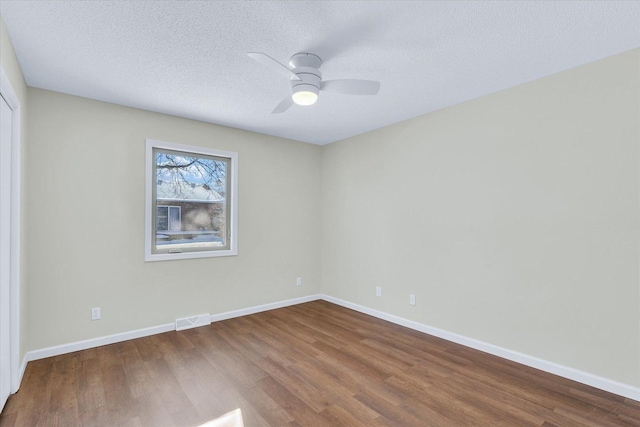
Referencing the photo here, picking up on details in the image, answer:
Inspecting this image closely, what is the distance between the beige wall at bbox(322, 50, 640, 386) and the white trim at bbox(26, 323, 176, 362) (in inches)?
104

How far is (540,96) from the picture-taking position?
2.68m

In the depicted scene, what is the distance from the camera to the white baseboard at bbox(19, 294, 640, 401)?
234 cm

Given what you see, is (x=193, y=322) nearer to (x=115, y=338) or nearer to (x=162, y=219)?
(x=115, y=338)

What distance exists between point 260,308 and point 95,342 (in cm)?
188

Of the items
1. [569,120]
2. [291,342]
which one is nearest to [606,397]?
[569,120]

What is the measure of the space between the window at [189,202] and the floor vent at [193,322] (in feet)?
2.40

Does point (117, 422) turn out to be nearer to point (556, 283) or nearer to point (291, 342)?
point (291, 342)

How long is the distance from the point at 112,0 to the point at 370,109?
2.42 m

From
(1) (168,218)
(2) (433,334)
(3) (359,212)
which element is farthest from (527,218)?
(1) (168,218)

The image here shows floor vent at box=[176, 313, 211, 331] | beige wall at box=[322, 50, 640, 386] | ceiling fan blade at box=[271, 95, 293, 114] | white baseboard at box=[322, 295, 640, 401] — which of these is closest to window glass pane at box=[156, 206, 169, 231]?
floor vent at box=[176, 313, 211, 331]

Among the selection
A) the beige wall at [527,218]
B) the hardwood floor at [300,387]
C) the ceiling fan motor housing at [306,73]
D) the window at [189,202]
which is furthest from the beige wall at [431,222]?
the ceiling fan motor housing at [306,73]

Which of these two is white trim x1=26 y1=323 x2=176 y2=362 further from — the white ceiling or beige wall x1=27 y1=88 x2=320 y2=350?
the white ceiling

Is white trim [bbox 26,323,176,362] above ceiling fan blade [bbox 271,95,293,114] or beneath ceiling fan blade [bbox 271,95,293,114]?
beneath

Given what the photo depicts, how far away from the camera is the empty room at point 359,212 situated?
2.04 m
